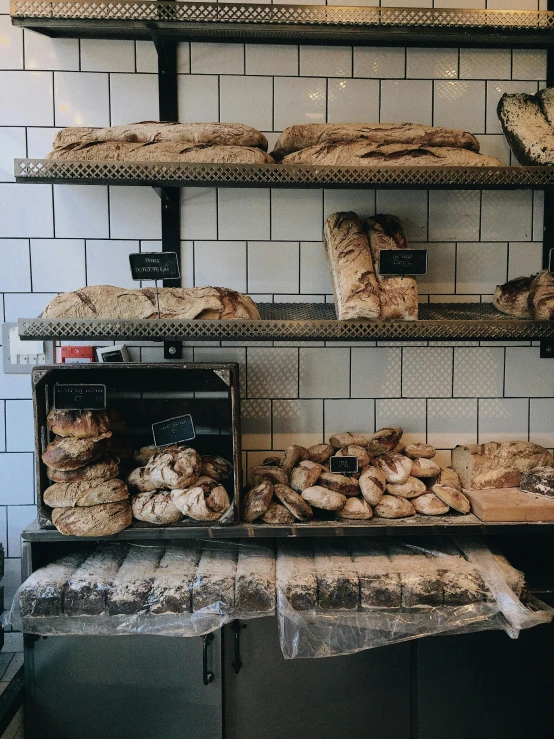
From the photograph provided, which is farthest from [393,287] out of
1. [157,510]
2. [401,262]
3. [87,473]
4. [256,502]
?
[87,473]

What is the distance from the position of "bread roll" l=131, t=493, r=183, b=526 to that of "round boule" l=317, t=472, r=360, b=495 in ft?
1.60

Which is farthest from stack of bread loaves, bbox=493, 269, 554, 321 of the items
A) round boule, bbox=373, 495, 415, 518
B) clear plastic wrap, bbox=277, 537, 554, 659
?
clear plastic wrap, bbox=277, 537, 554, 659

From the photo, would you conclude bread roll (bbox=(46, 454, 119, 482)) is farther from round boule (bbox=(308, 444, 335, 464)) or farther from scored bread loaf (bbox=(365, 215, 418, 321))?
scored bread loaf (bbox=(365, 215, 418, 321))

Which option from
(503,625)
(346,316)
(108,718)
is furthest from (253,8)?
(108,718)

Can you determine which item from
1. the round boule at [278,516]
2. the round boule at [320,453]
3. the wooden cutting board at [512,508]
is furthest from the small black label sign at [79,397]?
the wooden cutting board at [512,508]

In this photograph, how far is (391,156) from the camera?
1904 millimetres

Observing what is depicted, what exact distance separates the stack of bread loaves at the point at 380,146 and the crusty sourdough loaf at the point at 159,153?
0.60 feet

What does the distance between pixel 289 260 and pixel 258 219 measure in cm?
20

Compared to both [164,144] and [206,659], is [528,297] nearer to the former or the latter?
[164,144]

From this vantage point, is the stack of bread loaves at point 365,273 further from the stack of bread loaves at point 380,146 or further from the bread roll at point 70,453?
the bread roll at point 70,453

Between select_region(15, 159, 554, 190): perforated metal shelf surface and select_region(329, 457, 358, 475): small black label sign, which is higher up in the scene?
select_region(15, 159, 554, 190): perforated metal shelf surface

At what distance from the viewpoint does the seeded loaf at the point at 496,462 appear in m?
2.10

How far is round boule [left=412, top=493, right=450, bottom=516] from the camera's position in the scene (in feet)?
6.46

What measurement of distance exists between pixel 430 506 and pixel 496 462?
381 mm
